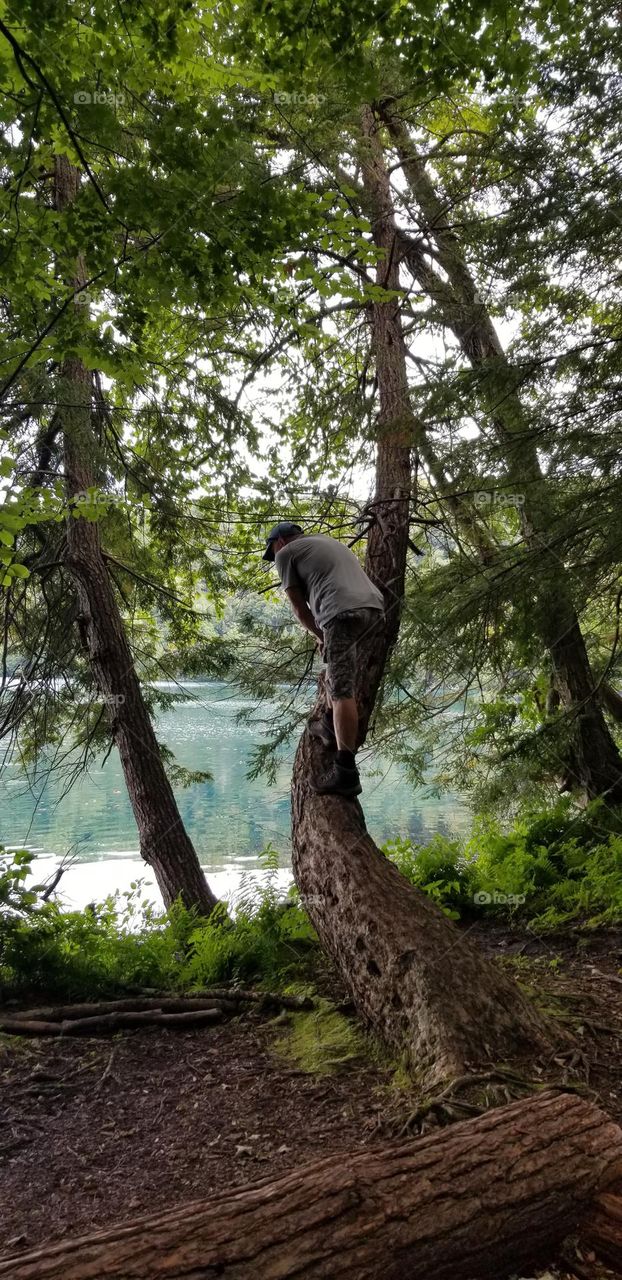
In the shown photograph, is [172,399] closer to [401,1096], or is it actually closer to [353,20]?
[353,20]

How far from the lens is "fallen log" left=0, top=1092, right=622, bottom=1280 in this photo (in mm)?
1992

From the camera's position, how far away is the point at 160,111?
399 centimetres

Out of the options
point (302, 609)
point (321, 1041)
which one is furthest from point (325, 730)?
point (321, 1041)

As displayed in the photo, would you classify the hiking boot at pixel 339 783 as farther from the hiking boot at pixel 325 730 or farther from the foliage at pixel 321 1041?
the foliage at pixel 321 1041

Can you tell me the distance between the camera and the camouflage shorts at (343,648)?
467 cm

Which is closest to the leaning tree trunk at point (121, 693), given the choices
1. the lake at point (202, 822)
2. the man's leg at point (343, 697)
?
the man's leg at point (343, 697)

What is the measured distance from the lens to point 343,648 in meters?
4.73

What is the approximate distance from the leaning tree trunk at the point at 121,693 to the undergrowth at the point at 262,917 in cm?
67

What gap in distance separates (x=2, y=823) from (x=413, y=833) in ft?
36.4

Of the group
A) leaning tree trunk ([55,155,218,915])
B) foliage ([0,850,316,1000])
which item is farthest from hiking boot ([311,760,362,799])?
leaning tree trunk ([55,155,218,915])

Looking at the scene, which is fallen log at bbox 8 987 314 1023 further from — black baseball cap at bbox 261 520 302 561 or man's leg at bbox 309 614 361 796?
black baseball cap at bbox 261 520 302 561

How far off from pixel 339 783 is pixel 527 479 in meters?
2.22

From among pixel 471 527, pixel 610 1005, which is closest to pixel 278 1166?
pixel 610 1005

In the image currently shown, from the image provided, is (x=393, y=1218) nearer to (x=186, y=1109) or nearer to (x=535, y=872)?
(x=186, y=1109)
